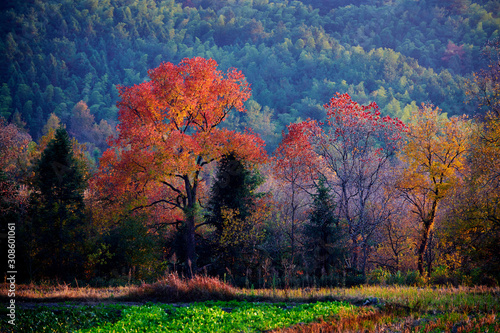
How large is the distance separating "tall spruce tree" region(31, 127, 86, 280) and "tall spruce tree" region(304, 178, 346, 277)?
42.8 ft

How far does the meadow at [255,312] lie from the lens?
314 inches

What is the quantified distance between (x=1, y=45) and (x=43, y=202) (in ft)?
385

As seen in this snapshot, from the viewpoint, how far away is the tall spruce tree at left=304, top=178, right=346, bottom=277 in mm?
20359

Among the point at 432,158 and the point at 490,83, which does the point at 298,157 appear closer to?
the point at 432,158

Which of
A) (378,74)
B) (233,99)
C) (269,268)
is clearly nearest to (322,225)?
(269,268)

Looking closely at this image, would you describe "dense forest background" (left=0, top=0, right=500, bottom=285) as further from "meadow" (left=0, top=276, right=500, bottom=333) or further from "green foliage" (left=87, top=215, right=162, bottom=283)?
"meadow" (left=0, top=276, right=500, bottom=333)

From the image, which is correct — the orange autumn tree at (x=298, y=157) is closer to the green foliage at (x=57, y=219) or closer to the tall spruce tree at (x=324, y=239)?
the tall spruce tree at (x=324, y=239)

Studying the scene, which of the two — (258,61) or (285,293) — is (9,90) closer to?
(258,61)

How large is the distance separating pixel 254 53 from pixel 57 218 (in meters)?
105

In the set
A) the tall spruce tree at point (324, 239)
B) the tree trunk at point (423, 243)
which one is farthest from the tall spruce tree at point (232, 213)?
the tree trunk at point (423, 243)

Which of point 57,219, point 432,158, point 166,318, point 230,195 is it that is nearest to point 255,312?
point 166,318

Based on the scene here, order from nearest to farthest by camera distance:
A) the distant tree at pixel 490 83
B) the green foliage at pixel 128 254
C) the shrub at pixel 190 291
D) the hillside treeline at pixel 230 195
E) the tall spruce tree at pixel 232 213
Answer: the shrub at pixel 190 291
the distant tree at pixel 490 83
the hillside treeline at pixel 230 195
the green foliage at pixel 128 254
the tall spruce tree at pixel 232 213

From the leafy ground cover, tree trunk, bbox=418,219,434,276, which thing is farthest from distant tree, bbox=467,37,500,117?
the leafy ground cover

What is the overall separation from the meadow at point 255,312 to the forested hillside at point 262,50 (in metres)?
68.3
